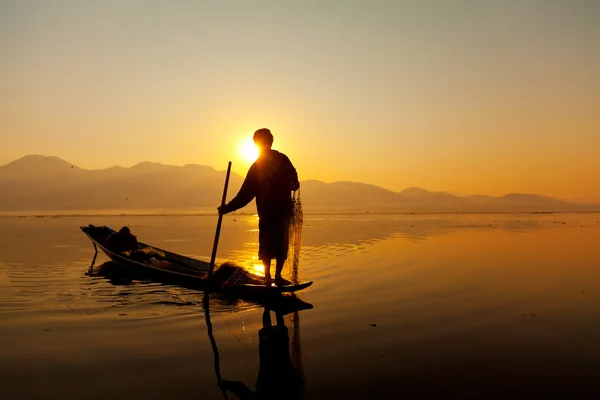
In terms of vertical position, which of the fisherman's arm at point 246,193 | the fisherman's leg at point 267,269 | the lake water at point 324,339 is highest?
the fisherman's arm at point 246,193

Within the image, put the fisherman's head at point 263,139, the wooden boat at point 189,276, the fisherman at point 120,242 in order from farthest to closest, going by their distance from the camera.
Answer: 1. the fisherman at point 120,242
2. the fisherman's head at point 263,139
3. the wooden boat at point 189,276

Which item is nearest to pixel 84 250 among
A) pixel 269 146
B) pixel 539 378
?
pixel 269 146

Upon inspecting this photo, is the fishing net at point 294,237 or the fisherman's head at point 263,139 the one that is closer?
the fisherman's head at point 263,139

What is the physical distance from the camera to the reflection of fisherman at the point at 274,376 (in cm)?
463

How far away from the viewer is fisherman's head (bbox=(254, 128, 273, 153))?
9.56 m

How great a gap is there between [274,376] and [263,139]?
5438 mm

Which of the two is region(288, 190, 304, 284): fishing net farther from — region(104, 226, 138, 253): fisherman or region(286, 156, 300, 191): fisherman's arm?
region(104, 226, 138, 253): fisherman

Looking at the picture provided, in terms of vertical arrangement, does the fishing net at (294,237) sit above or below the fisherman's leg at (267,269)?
above

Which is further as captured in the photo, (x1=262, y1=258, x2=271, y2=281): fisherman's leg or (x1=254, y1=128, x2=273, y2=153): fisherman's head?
(x1=262, y1=258, x2=271, y2=281): fisherman's leg

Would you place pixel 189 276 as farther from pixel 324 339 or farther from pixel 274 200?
pixel 324 339

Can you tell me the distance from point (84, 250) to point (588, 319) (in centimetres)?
2037

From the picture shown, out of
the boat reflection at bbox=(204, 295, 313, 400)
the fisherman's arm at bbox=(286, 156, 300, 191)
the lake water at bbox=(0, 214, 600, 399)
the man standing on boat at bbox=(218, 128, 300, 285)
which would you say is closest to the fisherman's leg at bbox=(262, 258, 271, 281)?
the man standing on boat at bbox=(218, 128, 300, 285)

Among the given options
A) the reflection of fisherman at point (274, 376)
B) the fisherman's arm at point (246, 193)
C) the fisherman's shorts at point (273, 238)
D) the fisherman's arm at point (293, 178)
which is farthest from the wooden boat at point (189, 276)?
the reflection of fisherman at point (274, 376)

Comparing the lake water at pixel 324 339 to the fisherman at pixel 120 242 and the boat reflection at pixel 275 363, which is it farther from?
the fisherman at pixel 120 242
